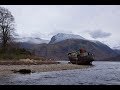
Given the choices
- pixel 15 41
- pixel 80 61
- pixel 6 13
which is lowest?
pixel 80 61

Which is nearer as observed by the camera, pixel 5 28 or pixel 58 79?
pixel 58 79

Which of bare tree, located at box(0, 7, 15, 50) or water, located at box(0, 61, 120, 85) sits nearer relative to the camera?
water, located at box(0, 61, 120, 85)

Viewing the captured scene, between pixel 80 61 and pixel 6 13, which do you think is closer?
pixel 6 13

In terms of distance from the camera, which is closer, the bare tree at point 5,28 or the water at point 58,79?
the water at point 58,79
